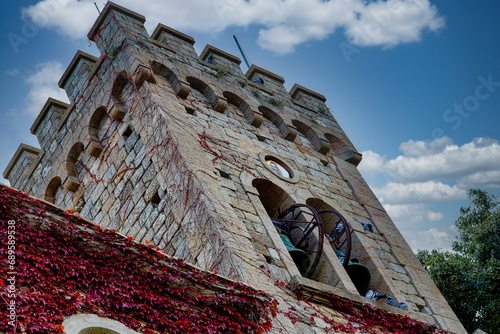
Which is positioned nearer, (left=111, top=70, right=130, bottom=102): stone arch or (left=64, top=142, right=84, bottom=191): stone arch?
(left=111, top=70, right=130, bottom=102): stone arch

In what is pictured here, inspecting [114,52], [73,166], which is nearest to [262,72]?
[114,52]

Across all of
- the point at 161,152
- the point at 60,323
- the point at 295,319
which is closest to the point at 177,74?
the point at 161,152

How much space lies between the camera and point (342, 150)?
13516 millimetres

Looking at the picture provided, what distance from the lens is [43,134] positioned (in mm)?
12797

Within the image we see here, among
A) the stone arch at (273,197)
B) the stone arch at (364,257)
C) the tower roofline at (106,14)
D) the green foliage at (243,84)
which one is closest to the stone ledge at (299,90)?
the green foliage at (243,84)

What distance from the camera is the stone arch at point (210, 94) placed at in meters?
11.5

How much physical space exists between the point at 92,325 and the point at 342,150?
899 centimetres

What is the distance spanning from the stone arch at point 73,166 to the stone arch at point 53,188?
353mm

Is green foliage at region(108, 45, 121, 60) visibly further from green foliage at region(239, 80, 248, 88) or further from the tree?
the tree

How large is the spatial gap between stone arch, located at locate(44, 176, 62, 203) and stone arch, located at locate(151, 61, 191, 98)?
251cm

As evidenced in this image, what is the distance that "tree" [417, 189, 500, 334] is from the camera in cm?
1386

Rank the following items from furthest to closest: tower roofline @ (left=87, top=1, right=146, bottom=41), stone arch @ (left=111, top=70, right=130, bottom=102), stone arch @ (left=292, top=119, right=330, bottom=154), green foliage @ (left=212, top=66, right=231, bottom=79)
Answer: stone arch @ (left=292, top=119, right=330, bottom=154) → green foliage @ (left=212, top=66, right=231, bottom=79) → tower roofline @ (left=87, top=1, right=146, bottom=41) → stone arch @ (left=111, top=70, right=130, bottom=102)

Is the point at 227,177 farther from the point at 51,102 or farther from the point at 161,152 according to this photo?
the point at 51,102

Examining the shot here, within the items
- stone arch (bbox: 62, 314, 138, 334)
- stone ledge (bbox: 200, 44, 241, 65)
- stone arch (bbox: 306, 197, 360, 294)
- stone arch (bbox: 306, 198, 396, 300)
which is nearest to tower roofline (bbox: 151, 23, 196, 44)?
stone ledge (bbox: 200, 44, 241, 65)
